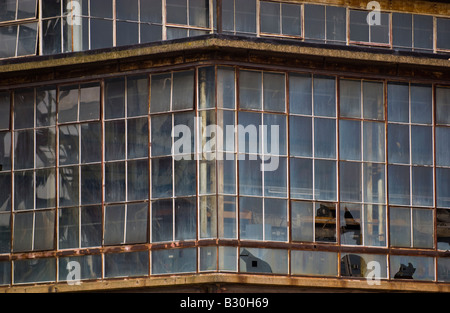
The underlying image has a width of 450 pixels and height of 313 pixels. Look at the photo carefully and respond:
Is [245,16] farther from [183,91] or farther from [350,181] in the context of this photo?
[350,181]

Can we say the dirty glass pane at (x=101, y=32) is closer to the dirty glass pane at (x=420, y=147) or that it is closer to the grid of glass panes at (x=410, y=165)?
the grid of glass panes at (x=410, y=165)

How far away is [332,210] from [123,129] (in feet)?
15.2

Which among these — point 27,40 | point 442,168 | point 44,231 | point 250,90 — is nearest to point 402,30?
point 442,168

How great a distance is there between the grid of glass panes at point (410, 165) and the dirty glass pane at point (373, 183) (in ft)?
0.57

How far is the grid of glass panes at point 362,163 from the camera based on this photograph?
1135 inches

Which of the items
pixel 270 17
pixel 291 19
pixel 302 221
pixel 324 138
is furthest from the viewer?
pixel 291 19

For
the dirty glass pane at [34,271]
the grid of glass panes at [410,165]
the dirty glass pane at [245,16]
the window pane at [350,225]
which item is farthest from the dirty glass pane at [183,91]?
the grid of glass panes at [410,165]

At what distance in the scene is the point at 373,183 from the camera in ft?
95.5

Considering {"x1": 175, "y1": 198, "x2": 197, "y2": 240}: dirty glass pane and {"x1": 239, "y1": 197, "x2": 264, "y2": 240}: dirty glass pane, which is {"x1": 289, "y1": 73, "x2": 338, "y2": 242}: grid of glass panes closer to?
{"x1": 239, "y1": 197, "x2": 264, "y2": 240}: dirty glass pane

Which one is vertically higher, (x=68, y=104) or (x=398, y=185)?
(x=68, y=104)

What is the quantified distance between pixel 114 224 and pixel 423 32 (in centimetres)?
800

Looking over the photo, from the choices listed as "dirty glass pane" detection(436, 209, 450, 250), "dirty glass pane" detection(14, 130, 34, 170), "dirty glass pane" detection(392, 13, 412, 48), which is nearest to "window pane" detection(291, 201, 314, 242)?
"dirty glass pane" detection(436, 209, 450, 250)

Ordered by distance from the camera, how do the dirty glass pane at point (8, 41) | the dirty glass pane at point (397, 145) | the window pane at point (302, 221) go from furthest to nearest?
the dirty glass pane at point (8, 41) < the dirty glass pane at point (397, 145) < the window pane at point (302, 221)
